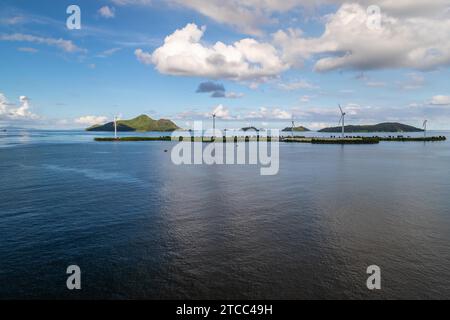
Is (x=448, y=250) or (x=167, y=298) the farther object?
(x=448, y=250)

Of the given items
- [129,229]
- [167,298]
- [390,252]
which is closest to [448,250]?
[390,252]

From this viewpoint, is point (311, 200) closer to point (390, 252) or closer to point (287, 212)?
point (287, 212)
